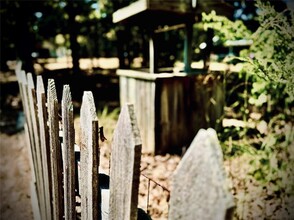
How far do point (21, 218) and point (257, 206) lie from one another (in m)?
2.66

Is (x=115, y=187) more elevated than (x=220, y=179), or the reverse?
(x=220, y=179)

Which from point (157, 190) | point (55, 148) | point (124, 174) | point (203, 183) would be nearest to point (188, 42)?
point (157, 190)

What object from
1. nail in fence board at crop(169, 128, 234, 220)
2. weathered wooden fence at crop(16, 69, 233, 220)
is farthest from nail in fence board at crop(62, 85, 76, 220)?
nail in fence board at crop(169, 128, 234, 220)

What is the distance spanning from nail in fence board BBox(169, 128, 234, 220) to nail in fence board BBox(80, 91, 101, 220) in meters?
0.47

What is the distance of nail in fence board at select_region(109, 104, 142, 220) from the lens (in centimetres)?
92

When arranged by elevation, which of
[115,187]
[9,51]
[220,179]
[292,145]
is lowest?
[292,145]

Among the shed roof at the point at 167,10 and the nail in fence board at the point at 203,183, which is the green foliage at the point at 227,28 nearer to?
the shed roof at the point at 167,10

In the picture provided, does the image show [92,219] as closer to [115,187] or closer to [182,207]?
[115,187]

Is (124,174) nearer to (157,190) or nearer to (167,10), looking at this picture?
(157,190)

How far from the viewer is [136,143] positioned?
908 millimetres

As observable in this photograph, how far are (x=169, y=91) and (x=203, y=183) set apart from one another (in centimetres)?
388

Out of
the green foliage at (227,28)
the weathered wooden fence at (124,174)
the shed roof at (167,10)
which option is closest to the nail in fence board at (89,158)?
the weathered wooden fence at (124,174)

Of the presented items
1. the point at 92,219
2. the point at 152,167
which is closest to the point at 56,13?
the point at 152,167

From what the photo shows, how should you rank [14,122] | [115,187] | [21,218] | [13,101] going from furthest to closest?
[13,101]
[14,122]
[21,218]
[115,187]
